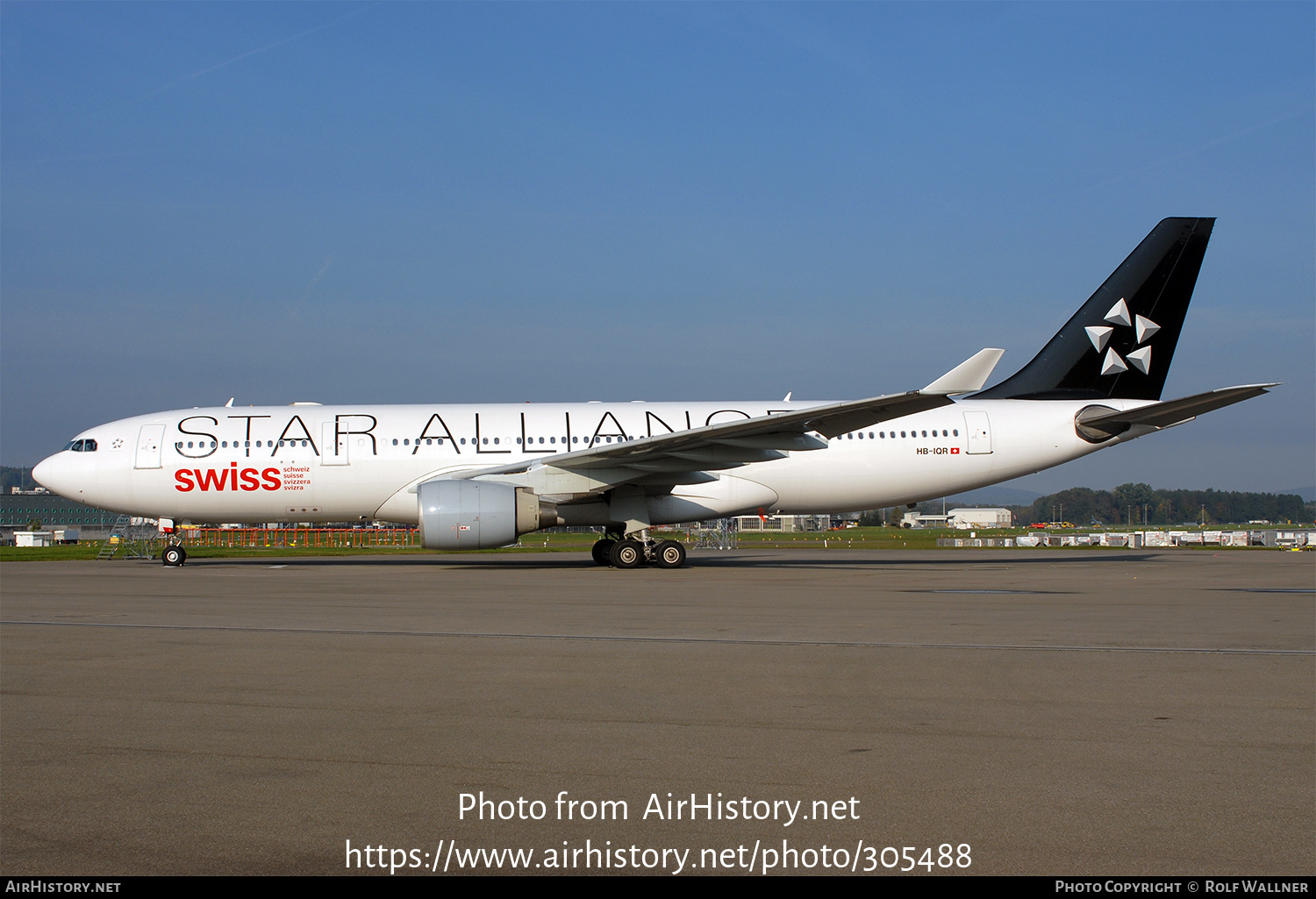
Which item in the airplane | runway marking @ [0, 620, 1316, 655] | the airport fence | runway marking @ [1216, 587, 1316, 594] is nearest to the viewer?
runway marking @ [0, 620, 1316, 655]

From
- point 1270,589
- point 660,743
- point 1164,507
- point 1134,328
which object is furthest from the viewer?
point 1164,507

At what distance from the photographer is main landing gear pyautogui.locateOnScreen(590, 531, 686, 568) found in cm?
1911

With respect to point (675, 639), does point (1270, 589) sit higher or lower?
lower

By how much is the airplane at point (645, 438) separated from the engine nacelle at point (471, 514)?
1.37m

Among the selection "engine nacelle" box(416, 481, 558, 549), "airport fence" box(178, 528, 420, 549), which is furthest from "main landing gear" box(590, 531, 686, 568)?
"airport fence" box(178, 528, 420, 549)

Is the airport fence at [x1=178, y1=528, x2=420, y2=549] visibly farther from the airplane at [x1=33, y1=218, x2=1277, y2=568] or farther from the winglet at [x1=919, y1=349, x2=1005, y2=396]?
the winglet at [x1=919, y1=349, x2=1005, y2=396]

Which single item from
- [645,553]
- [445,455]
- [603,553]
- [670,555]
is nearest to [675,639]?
[670,555]

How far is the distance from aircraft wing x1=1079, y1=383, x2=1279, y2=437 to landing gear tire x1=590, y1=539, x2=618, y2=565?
1060cm

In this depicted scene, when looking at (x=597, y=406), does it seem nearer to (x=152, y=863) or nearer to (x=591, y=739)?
(x=591, y=739)

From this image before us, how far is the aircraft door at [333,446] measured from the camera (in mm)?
20062

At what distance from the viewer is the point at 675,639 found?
8.47m

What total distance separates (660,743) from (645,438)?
47.8ft

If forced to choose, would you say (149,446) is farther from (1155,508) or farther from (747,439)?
(1155,508)

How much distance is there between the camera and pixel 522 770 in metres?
4.27
